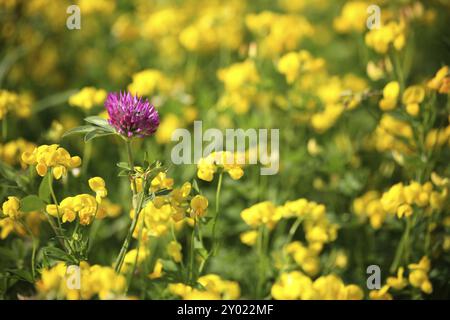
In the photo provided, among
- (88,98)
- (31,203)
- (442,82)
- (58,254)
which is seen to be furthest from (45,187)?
(442,82)

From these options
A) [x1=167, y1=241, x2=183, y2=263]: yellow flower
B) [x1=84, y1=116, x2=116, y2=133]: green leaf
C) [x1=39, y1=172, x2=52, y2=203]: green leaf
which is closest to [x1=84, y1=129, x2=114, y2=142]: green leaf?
[x1=84, y1=116, x2=116, y2=133]: green leaf

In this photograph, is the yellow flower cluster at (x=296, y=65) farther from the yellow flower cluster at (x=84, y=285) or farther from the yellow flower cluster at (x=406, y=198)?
the yellow flower cluster at (x=84, y=285)

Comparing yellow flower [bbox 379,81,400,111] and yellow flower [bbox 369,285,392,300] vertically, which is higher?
yellow flower [bbox 379,81,400,111]

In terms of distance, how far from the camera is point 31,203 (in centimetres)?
124

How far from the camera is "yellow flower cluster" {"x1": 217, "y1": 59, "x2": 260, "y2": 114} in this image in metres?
2.06

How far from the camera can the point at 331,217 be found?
1887 millimetres

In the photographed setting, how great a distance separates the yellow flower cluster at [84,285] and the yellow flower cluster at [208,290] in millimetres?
171

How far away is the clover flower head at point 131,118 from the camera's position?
3.95 ft

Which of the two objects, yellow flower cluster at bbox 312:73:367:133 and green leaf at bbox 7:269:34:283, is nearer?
green leaf at bbox 7:269:34:283

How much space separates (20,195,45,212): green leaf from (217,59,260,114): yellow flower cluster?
3.19ft

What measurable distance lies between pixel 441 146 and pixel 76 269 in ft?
3.85

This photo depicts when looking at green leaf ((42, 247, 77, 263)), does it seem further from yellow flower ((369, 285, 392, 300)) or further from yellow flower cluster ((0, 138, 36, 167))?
yellow flower ((369, 285, 392, 300))

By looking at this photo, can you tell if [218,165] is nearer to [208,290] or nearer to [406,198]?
[208,290]

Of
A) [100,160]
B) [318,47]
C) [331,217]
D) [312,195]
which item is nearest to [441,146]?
[331,217]
